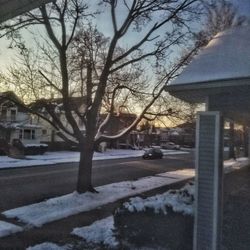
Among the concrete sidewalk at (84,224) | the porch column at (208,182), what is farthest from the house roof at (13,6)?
the concrete sidewalk at (84,224)

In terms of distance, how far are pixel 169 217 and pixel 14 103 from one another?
8685 millimetres

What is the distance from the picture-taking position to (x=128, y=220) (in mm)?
8336

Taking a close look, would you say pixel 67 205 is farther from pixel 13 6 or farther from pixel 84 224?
pixel 13 6

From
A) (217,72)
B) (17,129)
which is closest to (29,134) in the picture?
(17,129)

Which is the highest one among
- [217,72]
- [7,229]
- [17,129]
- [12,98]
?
[12,98]

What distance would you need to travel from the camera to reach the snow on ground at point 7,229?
9702 mm

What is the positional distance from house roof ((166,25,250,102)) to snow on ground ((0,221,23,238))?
5.45 m

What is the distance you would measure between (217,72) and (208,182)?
5.85ft

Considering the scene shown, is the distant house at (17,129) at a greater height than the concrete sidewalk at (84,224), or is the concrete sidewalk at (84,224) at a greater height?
the distant house at (17,129)

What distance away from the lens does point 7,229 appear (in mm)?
9930

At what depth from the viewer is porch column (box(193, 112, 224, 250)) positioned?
651 centimetres

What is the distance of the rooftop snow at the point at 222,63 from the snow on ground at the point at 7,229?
18.6ft

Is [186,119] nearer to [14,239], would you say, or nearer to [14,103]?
[14,103]

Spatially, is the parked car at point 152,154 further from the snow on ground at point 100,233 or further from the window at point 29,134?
the snow on ground at point 100,233
